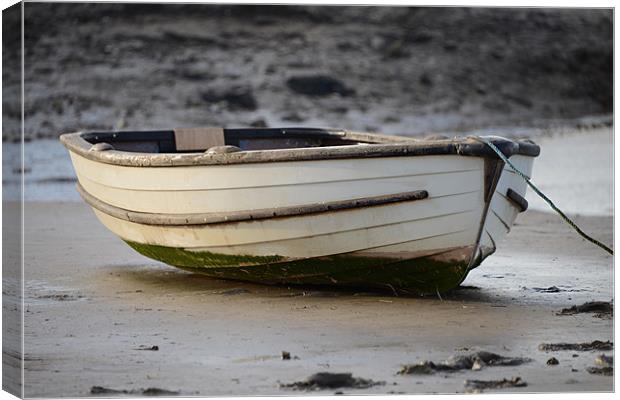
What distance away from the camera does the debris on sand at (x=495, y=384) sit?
14.2ft

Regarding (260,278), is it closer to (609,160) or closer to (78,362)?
(78,362)

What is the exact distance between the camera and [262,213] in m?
5.73

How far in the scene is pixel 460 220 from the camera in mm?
5582

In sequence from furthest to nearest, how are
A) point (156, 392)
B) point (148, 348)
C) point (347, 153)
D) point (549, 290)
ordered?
point (549, 290) < point (347, 153) < point (148, 348) < point (156, 392)

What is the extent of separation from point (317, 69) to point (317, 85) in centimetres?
58

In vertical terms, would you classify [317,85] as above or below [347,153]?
below

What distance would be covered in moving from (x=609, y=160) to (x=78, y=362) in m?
7.71

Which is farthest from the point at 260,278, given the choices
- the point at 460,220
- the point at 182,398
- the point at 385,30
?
the point at 385,30

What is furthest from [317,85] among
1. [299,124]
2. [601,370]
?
[601,370]

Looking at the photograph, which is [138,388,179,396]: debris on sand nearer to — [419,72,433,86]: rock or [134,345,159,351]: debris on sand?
[134,345,159,351]: debris on sand

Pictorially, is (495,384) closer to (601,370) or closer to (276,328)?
(601,370)

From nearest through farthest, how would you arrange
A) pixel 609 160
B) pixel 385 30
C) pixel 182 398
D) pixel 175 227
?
pixel 182 398, pixel 175 227, pixel 609 160, pixel 385 30

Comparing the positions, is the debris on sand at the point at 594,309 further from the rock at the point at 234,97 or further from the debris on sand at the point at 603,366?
the rock at the point at 234,97

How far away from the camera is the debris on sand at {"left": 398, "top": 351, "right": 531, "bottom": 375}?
455 cm
